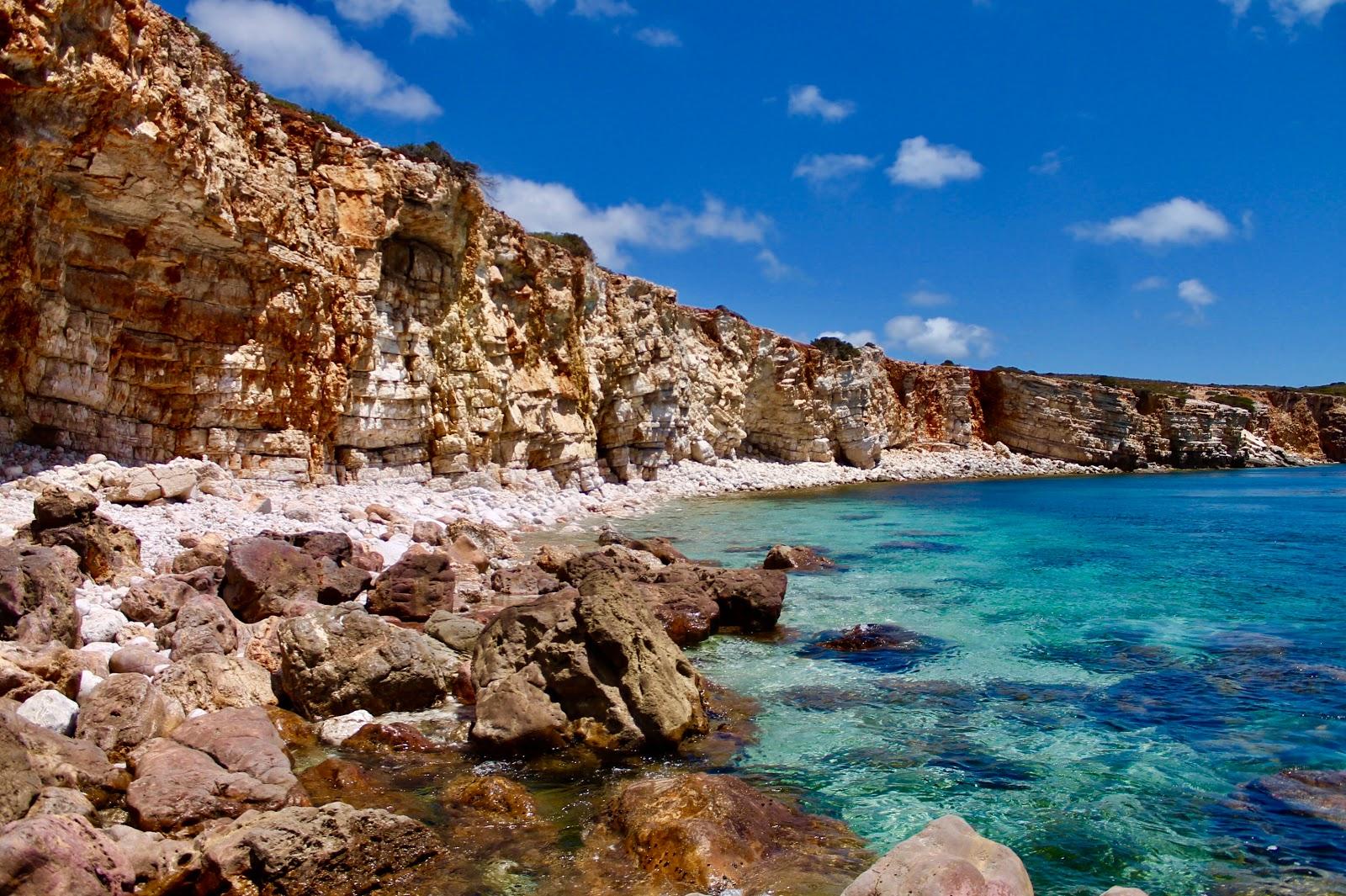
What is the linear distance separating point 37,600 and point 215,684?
7.52 feet

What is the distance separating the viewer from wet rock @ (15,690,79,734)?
257 inches

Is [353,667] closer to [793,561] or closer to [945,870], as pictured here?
[945,870]

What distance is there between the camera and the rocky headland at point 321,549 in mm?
5273

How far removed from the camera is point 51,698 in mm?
6719

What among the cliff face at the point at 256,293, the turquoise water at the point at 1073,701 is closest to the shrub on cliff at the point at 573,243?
the cliff face at the point at 256,293

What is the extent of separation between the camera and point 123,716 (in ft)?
21.6

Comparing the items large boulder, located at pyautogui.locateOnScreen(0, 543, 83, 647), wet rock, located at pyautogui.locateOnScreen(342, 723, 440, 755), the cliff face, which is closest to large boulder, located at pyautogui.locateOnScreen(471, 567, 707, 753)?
wet rock, located at pyautogui.locateOnScreen(342, 723, 440, 755)

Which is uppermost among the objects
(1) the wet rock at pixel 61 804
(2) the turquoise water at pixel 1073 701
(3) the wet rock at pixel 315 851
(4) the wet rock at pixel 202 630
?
(4) the wet rock at pixel 202 630

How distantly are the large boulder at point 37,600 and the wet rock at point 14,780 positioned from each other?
311 centimetres

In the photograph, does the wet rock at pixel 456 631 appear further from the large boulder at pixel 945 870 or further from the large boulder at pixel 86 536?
the large boulder at pixel 945 870

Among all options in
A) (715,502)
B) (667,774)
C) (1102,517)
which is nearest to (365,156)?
(715,502)

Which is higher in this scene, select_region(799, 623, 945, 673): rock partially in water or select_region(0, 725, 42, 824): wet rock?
select_region(0, 725, 42, 824): wet rock

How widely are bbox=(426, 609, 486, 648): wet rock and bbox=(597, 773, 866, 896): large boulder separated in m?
4.02

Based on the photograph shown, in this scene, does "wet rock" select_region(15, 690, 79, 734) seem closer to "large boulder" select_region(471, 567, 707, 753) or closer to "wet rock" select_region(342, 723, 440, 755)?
"wet rock" select_region(342, 723, 440, 755)
